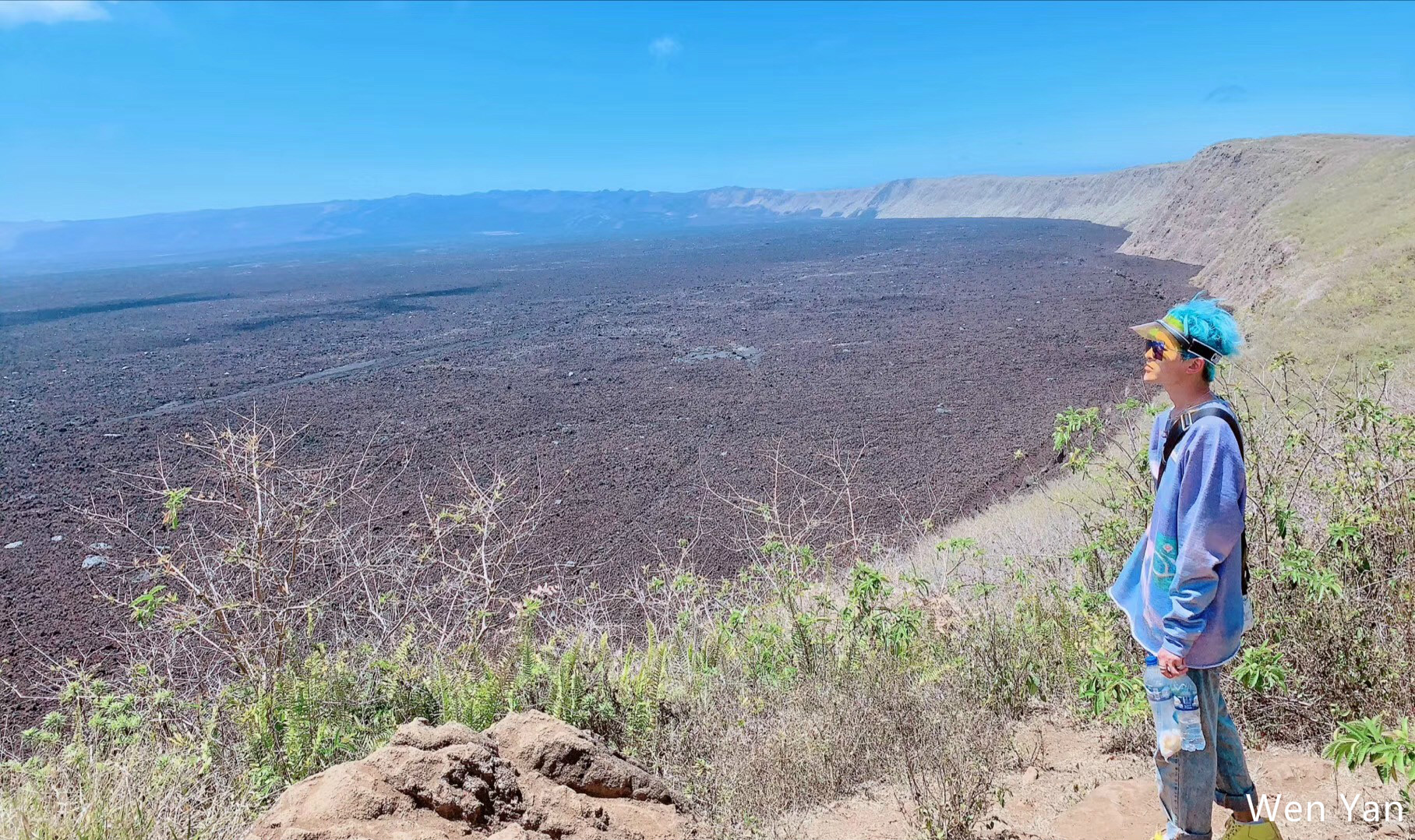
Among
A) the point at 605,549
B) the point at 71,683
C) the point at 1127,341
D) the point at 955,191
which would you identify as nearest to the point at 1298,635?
the point at 71,683

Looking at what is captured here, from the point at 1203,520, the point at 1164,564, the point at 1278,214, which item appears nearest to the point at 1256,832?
the point at 1164,564

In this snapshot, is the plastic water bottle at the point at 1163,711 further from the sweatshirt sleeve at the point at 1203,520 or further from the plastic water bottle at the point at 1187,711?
the sweatshirt sleeve at the point at 1203,520

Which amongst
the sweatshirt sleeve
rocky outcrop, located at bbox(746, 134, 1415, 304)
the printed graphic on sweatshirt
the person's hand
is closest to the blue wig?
the sweatshirt sleeve

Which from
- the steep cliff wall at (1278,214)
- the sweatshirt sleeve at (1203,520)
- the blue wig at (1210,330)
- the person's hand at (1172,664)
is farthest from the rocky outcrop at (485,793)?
the steep cliff wall at (1278,214)

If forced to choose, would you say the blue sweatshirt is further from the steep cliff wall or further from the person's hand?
the steep cliff wall

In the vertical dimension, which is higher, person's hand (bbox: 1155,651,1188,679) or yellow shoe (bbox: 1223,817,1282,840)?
person's hand (bbox: 1155,651,1188,679)
